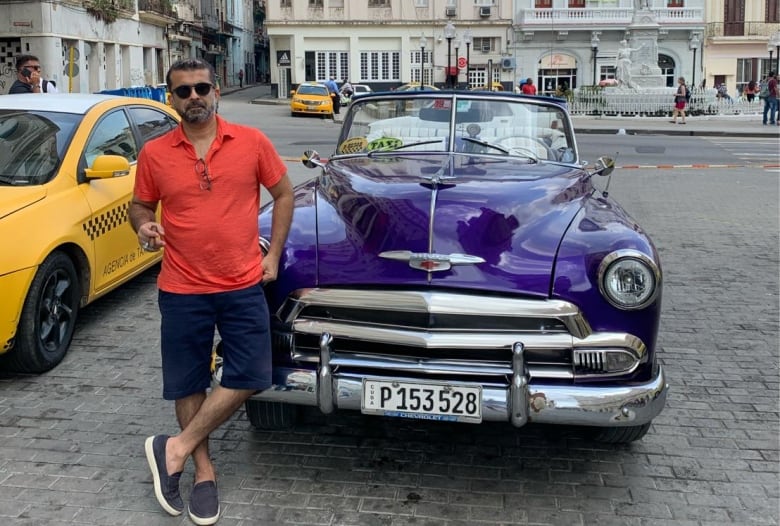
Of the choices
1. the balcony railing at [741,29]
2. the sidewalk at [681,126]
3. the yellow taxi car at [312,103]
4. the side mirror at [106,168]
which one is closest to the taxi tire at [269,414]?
the side mirror at [106,168]

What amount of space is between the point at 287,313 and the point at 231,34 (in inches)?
2644

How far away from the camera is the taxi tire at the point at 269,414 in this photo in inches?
165

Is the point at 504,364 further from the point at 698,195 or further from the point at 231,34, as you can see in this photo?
the point at 231,34

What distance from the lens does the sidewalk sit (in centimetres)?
2655

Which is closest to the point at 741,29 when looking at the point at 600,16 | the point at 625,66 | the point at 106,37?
the point at 600,16

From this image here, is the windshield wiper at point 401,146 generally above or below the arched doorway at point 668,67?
below

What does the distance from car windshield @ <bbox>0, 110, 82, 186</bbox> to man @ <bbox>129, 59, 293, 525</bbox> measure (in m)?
2.28

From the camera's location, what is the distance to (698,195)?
1288cm

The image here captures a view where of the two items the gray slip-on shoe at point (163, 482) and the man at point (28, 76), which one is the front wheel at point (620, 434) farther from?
the man at point (28, 76)

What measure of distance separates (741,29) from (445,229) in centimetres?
5304

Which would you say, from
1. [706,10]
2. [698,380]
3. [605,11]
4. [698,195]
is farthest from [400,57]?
[698,380]

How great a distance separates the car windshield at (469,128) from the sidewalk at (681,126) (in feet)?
71.5

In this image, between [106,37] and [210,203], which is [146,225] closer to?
[210,203]

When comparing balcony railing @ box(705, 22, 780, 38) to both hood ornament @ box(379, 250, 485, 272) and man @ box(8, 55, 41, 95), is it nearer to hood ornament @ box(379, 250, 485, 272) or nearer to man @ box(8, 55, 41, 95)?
man @ box(8, 55, 41, 95)
